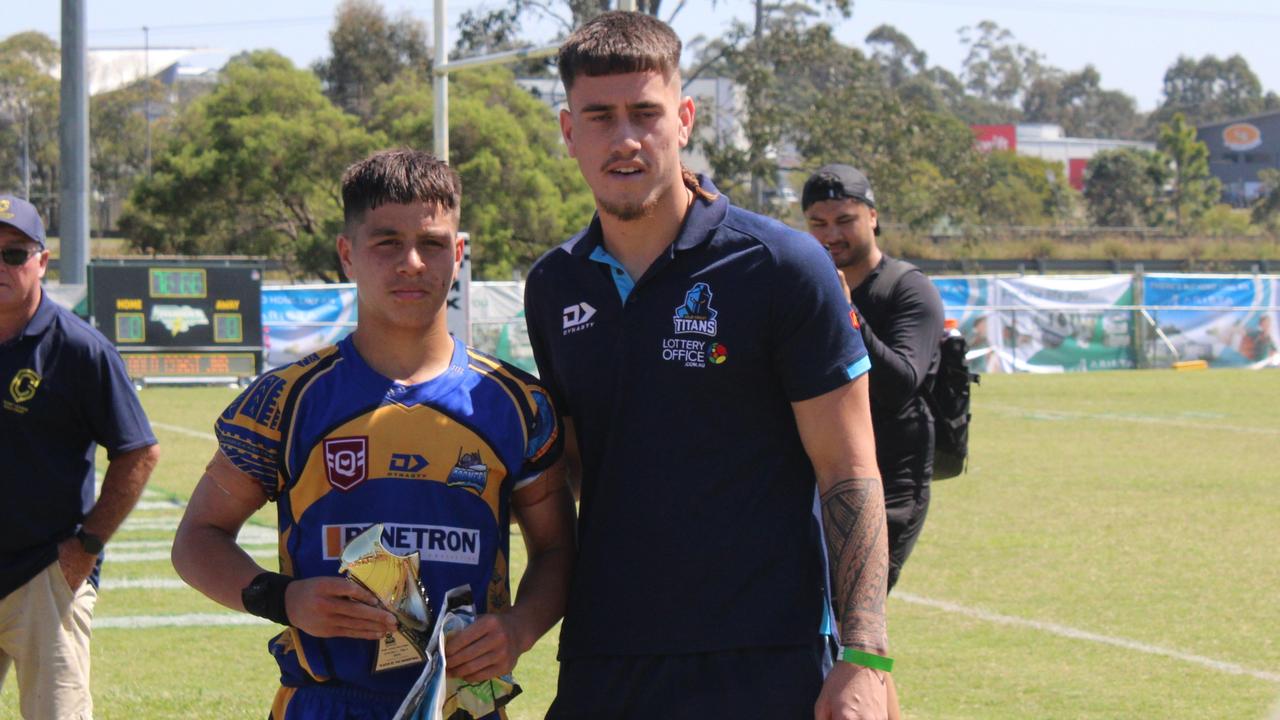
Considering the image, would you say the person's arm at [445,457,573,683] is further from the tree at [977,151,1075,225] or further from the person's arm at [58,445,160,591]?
the tree at [977,151,1075,225]

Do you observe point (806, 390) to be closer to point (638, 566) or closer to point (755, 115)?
point (638, 566)

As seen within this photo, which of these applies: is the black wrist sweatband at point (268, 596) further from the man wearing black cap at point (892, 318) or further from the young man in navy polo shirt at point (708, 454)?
the man wearing black cap at point (892, 318)

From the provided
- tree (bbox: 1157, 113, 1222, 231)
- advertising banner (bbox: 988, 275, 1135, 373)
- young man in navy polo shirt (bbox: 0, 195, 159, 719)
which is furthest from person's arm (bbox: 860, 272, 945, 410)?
tree (bbox: 1157, 113, 1222, 231)

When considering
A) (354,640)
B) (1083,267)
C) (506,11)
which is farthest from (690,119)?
(1083,267)

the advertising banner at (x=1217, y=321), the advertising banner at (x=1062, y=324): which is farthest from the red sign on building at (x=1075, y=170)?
the advertising banner at (x=1062, y=324)

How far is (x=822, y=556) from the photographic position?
10.6ft

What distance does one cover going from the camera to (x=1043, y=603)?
904 centimetres

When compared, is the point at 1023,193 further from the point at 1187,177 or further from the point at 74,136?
the point at 74,136

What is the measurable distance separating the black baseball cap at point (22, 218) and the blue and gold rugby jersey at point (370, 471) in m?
2.06

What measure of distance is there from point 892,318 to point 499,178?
41.4m

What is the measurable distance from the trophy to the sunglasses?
244 centimetres

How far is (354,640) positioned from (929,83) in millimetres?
122501

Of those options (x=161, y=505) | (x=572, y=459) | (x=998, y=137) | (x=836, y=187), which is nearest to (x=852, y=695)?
(x=572, y=459)

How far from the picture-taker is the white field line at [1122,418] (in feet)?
64.1
